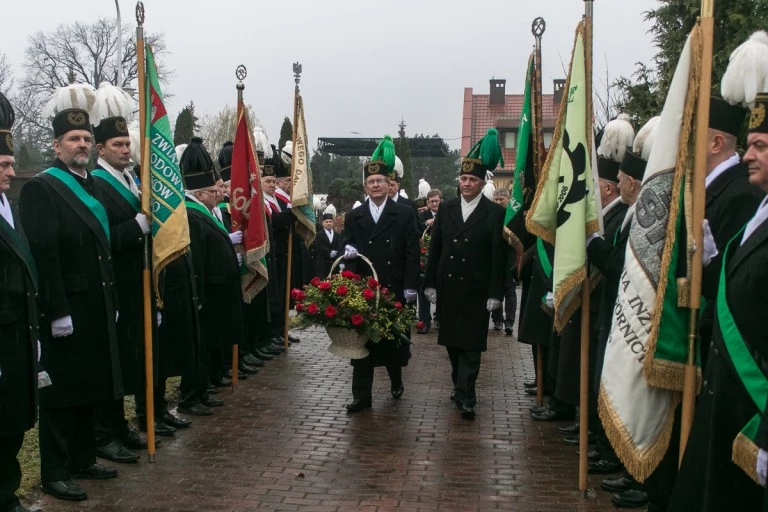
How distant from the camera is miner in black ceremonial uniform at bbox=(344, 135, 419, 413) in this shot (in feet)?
29.4

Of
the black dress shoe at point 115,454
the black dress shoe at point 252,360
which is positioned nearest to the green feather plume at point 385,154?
the black dress shoe at point 252,360

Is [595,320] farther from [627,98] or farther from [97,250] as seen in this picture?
[627,98]

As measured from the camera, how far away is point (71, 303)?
5.99m

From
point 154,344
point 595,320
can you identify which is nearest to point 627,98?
point 595,320

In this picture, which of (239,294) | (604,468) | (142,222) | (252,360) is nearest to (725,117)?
(604,468)

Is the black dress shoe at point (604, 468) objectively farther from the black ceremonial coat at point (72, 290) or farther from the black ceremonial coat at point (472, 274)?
the black ceremonial coat at point (72, 290)

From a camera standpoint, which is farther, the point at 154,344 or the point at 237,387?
the point at 237,387

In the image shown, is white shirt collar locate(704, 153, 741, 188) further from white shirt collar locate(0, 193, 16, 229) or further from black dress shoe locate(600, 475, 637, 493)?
white shirt collar locate(0, 193, 16, 229)

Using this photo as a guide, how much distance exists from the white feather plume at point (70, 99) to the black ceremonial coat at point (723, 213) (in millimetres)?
4402

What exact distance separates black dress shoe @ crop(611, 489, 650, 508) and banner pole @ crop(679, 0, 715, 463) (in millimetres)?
1449

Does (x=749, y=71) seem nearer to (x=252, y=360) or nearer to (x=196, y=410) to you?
(x=196, y=410)

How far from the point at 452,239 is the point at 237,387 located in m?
2.96

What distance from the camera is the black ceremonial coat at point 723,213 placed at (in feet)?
15.0

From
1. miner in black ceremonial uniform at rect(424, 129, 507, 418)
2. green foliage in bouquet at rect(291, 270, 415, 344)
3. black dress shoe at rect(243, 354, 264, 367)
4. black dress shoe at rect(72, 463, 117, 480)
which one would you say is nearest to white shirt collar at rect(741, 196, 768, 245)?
miner in black ceremonial uniform at rect(424, 129, 507, 418)
